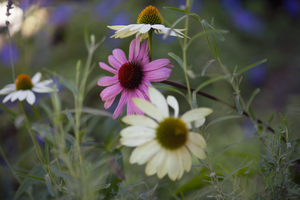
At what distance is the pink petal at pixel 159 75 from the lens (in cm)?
32

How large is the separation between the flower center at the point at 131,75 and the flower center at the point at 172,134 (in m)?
0.14

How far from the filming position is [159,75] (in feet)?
1.08

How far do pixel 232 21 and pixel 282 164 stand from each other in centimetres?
143

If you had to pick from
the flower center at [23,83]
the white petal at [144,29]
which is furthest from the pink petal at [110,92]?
the flower center at [23,83]

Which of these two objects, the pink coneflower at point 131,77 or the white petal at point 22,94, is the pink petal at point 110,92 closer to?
the pink coneflower at point 131,77

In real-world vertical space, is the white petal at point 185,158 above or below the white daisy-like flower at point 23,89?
below

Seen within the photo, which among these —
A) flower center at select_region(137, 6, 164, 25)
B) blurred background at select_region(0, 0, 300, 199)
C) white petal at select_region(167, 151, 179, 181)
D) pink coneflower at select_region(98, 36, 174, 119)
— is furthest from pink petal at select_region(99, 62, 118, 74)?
blurred background at select_region(0, 0, 300, 199)

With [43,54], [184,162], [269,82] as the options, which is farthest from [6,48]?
[269,82]

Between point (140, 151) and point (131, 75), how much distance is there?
6.3 inches

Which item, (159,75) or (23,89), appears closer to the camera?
(159,75)

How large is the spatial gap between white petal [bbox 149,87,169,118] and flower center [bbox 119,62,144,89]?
0.12 meters

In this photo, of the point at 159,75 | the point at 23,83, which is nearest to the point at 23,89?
the point at 23,83

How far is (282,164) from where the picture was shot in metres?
0.31

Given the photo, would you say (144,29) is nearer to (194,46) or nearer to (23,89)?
(23,89)
